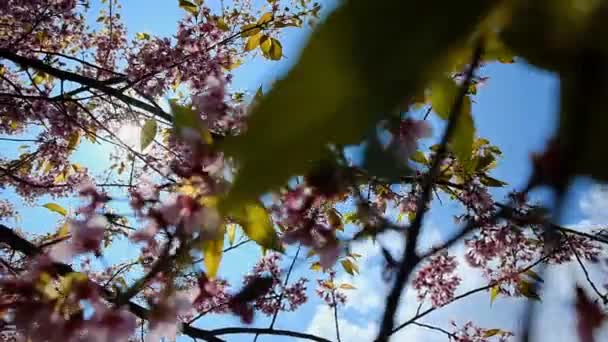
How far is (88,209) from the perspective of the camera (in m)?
1.11

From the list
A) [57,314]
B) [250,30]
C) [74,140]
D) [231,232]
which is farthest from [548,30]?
[74,140]

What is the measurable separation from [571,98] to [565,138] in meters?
0.02

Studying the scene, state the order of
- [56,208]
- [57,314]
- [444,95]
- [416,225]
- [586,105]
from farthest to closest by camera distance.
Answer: [56,208] < [57,314] < [444,95] < [416,225] < [586,105]

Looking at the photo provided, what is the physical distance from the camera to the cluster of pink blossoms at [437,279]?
198 cm

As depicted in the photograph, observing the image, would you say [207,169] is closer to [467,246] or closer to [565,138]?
[565,138]

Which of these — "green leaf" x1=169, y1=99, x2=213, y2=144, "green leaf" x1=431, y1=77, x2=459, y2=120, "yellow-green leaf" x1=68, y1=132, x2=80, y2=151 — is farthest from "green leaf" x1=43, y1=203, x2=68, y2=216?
"green leaf" x1=431, y1=77, x2=459, y2=120

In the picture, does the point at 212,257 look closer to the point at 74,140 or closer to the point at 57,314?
the point at 57,314

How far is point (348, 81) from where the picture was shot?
0.70ft

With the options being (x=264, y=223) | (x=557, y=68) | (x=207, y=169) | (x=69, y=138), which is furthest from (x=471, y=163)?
(x=69, y=138)

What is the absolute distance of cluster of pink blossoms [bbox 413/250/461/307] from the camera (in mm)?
1978

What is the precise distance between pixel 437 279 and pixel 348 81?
6.42ft

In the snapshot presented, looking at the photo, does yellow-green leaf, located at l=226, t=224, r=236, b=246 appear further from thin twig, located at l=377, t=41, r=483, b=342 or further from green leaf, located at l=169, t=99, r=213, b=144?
thin twig, located at l=377, t=41, r=483, b=342

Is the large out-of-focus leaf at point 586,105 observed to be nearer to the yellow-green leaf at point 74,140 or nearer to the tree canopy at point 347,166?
the tree canopy at point 347,166

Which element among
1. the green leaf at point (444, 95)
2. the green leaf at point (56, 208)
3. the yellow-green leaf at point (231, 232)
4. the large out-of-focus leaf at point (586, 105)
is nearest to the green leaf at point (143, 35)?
the green leaf at point (56, 208)
